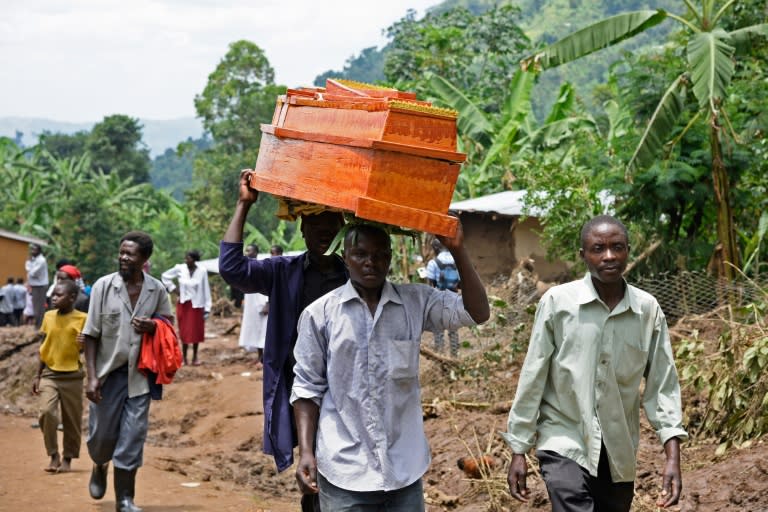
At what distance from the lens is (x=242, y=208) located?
4.59 metres

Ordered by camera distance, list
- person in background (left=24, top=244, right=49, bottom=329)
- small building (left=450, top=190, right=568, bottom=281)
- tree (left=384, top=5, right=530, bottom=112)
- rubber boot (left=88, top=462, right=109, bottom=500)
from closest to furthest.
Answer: rubber boot (left=88, top=462, right=109, bottom=500), small building (left=450, top=190, right=568, bottom=281), person in background (left=24, top=244, right=49, bottom=329), tree (left=384, top=5, right=530, bottom=112)

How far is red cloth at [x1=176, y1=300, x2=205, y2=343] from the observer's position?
1530 cm

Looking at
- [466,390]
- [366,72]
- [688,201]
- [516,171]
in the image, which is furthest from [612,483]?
[366,72]

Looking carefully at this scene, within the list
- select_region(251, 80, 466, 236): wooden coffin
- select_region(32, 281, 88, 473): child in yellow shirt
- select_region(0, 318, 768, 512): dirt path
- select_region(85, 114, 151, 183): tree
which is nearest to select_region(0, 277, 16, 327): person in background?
select_region(0, 318, 768, 512): dirt path

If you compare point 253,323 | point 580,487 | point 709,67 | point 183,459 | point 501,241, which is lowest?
point 183,459

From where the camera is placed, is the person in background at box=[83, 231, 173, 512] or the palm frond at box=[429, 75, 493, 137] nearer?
the person in background at box=[83, 231, 173, 512]

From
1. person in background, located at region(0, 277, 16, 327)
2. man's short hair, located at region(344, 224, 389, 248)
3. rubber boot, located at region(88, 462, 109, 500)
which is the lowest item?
person in background, located at region(0, 277, 16, 327)

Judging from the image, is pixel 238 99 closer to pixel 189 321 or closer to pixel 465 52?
pixel 465 52

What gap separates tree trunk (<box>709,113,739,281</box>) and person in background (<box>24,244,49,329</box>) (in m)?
13.4

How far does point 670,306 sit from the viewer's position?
9906 mm

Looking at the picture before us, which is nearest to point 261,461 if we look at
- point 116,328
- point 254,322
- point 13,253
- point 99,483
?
point 99,483

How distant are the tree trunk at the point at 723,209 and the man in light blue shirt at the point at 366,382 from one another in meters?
7.39

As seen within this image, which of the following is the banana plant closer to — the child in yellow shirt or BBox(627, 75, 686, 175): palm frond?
BBox(627, 75, 686, 175): palm frond

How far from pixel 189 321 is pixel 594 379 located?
11.9 m
